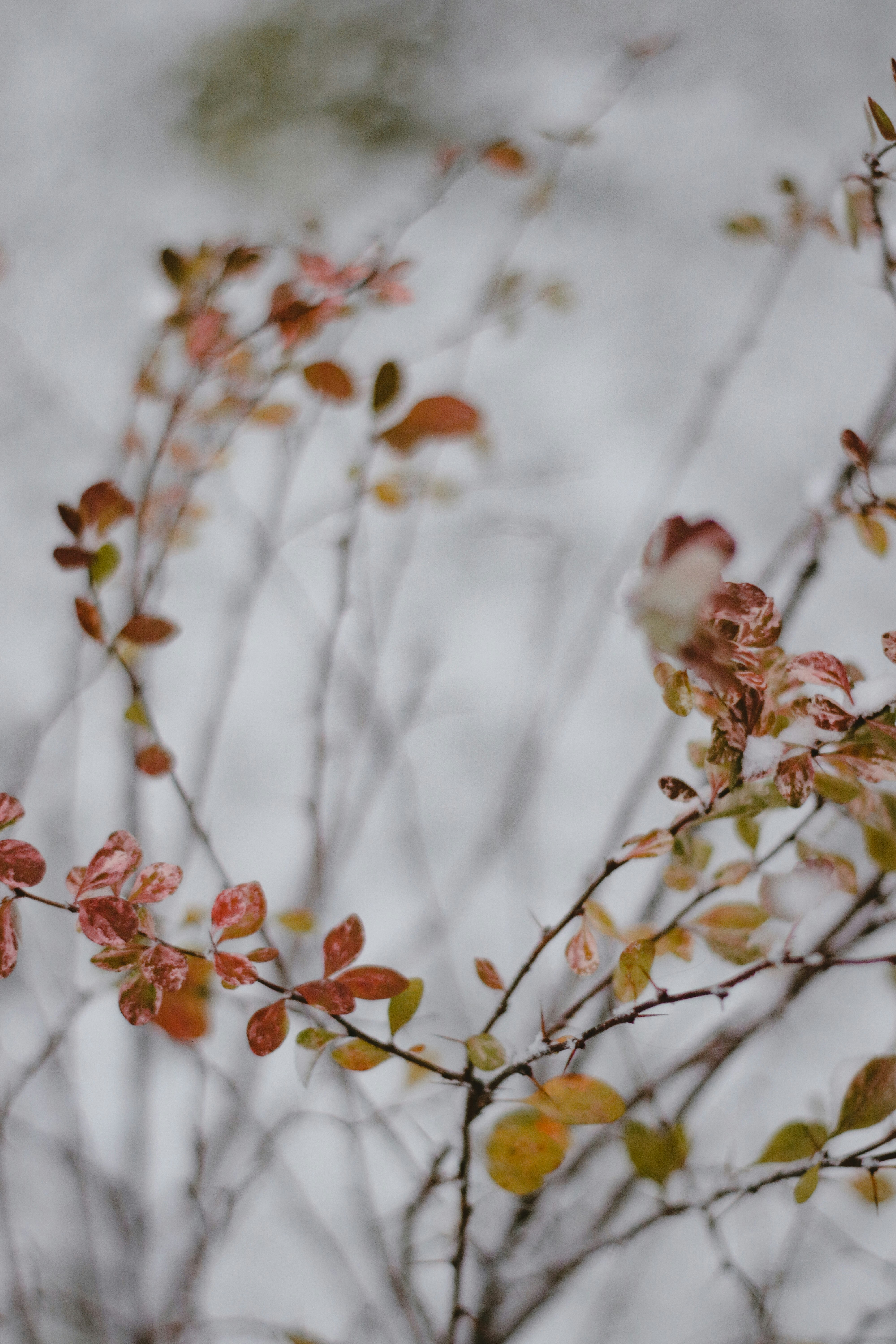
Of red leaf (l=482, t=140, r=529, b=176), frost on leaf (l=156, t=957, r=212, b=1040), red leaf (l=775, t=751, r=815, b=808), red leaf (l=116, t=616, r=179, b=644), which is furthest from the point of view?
red leaf (l=482, t=140, r=529, b=176)

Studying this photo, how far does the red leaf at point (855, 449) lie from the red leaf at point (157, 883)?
1.03 feet

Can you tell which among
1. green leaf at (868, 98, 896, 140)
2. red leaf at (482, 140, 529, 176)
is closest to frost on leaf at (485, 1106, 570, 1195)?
green leaf at (868, 98, 896, 140)

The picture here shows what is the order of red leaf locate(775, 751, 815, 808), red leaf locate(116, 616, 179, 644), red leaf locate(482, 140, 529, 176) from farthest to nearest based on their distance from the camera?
red leaf locate(482, 140, 529, 176) < red leaf locate(116, 616, 179, 644) < red leaf locate(775, 751, 815, 808)

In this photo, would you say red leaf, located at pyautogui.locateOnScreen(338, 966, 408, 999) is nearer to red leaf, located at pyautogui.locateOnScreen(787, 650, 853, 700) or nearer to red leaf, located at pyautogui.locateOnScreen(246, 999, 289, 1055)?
red leaf, located at pyautogui.locateOnScreen(246, 999, 289, 1055)

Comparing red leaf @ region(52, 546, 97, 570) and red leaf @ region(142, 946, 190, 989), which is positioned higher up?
red leaf @ region(52, 546, 97, 570)

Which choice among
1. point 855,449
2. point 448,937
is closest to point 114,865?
point 855,449

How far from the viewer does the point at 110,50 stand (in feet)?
5.13

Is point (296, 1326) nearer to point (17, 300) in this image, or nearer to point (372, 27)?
point (17, 300)

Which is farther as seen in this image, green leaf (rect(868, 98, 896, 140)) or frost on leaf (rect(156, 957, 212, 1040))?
frost on leaf (rect(156, 957, 212, 1040))

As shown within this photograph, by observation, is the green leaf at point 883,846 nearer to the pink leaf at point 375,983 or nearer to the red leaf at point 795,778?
the red leaf at point 795,778

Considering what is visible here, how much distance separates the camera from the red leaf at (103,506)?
380mm

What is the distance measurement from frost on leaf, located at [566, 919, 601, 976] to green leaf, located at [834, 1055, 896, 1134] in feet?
0.39

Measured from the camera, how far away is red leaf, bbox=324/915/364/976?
314mm

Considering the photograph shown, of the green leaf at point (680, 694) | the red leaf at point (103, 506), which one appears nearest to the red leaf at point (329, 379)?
the red leaf at point (103, 506)
